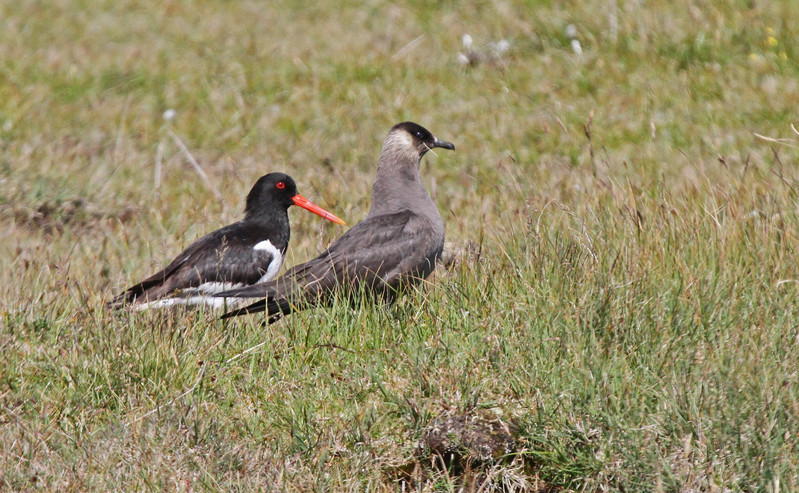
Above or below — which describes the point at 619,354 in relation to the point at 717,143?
above

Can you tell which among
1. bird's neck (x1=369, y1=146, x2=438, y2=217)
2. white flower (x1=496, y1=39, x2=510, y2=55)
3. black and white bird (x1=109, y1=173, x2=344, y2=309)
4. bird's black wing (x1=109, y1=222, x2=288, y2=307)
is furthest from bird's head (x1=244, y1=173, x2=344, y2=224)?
white flower (x1=496, y1=39, x2=510, y2=55)

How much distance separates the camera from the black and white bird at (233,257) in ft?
17.6

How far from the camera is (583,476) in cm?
336

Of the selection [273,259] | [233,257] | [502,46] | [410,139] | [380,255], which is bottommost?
[502,46]

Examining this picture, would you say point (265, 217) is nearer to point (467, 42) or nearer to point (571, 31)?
point (467, 42)

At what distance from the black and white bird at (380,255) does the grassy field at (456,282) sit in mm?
255

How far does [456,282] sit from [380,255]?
101 centimetres

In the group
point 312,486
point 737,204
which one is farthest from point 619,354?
point 737,204

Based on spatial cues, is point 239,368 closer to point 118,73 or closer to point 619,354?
point 619,354

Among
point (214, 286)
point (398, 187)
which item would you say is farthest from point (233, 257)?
point (398, 187)

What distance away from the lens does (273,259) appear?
6.05m

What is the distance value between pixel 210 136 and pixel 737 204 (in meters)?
4.96

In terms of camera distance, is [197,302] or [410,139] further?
[410,139]

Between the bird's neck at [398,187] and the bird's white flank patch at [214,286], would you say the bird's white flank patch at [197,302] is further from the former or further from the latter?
the bird's neck at [398,187]
